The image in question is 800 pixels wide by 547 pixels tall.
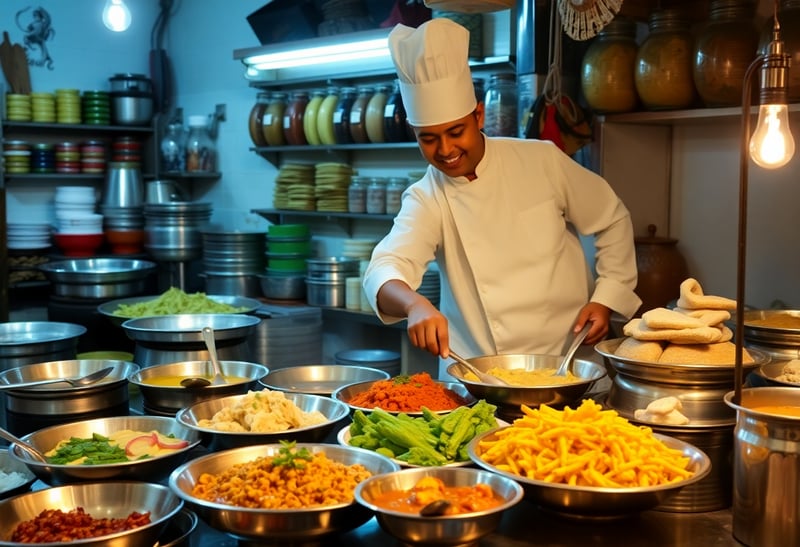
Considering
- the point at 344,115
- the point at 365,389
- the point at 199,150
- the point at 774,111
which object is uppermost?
the point at 344,115

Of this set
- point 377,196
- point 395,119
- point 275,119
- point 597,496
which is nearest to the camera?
point 597,496

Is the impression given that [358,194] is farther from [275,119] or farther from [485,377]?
[485,377]

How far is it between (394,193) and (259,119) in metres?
1.26

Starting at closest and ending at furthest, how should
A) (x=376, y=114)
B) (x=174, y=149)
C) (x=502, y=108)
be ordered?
(x=502, y=108), (x=376, y=114), (x=174, y=149)

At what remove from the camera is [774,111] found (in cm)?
160

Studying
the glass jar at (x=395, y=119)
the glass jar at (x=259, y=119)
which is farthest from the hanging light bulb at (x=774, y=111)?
the glass jar at (x=259, y=119)

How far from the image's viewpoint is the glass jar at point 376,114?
4.98 metres

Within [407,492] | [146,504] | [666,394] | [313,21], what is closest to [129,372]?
[146,504]

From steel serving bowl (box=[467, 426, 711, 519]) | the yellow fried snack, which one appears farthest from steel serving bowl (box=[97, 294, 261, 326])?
steel serving bowl (box=[467, 426, 711, 519])

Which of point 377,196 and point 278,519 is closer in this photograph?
point 278,519

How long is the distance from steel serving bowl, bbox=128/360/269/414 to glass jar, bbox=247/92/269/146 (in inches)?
134

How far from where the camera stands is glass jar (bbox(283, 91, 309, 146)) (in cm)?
550

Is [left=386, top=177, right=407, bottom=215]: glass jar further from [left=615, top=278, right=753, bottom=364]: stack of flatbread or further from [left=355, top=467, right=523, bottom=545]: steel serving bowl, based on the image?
[left=355, top=467, right=523, bottom=545]: steel serving bowl

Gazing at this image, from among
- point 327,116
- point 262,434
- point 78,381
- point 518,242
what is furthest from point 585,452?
point 327,116
